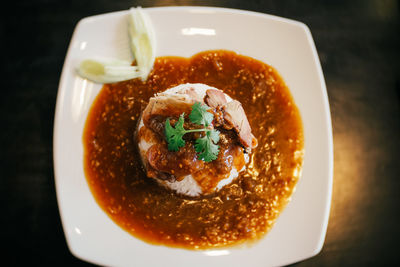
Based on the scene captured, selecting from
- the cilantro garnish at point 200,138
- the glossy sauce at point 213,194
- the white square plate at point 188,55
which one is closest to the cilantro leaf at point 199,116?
the cilantro garnish at point 200,138

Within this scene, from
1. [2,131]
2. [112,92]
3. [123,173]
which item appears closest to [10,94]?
[2,131]

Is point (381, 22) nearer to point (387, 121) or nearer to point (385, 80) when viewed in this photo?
point (385, 80)

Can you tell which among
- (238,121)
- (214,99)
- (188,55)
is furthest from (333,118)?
(188,55)

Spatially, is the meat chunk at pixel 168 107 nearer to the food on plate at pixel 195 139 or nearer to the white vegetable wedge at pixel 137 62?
the food on plate at pixel 195 139

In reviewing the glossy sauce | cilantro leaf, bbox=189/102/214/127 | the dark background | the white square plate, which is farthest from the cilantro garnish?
the dark background

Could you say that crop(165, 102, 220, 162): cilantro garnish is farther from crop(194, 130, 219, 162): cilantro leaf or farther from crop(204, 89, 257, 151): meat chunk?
crop(204, 89, 257, 151): meat chunk

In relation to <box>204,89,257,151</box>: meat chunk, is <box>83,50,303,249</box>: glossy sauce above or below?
below

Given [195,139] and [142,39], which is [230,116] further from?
[142,39]
